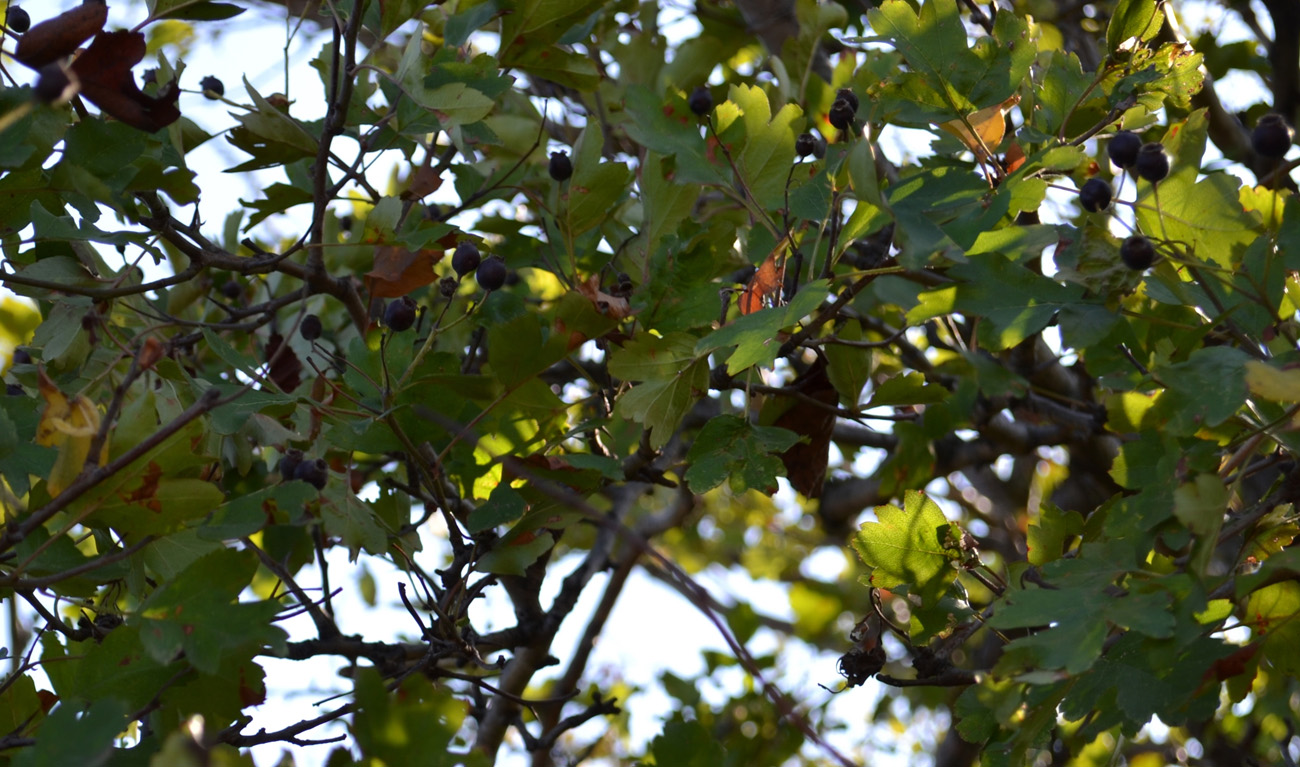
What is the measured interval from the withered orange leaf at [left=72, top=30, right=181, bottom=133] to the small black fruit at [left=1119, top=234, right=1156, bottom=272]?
1087mm

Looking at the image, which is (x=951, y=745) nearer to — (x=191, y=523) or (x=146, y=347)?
(x=191, y=523)

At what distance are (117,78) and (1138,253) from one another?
1.13 m

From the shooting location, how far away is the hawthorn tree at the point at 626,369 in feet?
3.71

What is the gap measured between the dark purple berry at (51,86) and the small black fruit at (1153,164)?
1.12 metres

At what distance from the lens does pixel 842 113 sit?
1490 millimetres

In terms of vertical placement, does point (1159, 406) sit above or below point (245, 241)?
below

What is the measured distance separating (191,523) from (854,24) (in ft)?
6.74

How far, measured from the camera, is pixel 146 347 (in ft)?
3.34

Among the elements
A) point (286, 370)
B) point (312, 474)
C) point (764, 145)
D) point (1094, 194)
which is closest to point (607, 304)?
point (764, 145)

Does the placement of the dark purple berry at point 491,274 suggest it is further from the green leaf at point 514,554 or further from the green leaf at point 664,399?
the green leaf at point 514,554

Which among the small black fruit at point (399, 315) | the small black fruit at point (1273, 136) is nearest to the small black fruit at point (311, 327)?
the small black fruit at point (399, 315)

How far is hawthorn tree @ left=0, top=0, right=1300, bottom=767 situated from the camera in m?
1.13

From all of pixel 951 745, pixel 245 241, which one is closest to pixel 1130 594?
pixel 245 241

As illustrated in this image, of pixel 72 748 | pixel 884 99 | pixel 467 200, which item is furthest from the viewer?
pixel 467 200
